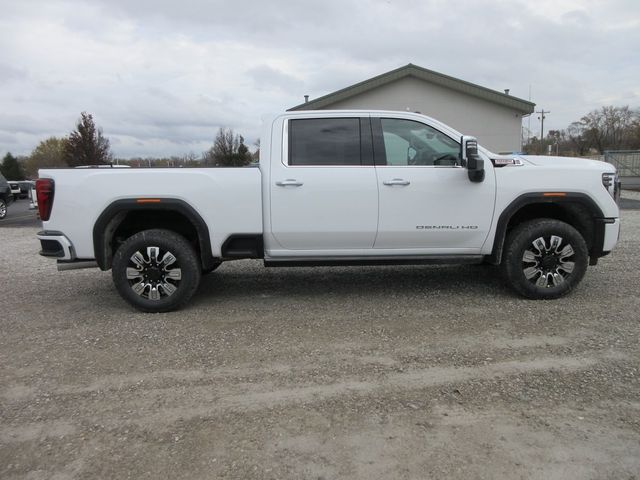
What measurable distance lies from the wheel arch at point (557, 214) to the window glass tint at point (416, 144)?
810 mm

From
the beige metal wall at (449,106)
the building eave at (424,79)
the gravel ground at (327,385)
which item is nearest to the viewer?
the gravel ground at (327,385)

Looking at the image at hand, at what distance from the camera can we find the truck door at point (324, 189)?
4.80 meters

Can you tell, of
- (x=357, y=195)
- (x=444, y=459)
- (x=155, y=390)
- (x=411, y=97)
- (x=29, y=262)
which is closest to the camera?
(x=444, y=459)

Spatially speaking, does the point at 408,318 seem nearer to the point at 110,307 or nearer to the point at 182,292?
the point at 182,292

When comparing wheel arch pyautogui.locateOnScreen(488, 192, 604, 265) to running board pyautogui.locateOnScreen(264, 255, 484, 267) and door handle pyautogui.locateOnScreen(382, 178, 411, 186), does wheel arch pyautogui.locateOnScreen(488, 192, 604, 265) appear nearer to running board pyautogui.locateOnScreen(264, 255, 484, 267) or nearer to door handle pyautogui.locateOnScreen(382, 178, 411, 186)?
running board pyautogui.locateOnScreen(264, 255, 484, 267)

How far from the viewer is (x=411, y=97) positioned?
20328 mm

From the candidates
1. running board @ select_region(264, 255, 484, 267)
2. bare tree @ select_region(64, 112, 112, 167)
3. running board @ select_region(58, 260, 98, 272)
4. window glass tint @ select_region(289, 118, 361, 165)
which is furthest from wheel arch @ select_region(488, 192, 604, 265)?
bare tree @ select_region(64, 112, 112, 167)

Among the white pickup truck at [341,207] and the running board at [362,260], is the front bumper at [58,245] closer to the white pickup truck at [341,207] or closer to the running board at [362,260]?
the white pickup truck at [341,207]

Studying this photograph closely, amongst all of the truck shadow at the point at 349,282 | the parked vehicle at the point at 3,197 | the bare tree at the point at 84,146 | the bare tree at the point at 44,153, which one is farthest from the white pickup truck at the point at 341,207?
the bare tree at the point at 44,153

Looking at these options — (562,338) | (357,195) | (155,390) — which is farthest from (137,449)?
(562,338)

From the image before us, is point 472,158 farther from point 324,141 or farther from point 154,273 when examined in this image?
point 154,273

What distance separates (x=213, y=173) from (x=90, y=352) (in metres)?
1.97

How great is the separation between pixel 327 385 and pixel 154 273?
7.88 feet

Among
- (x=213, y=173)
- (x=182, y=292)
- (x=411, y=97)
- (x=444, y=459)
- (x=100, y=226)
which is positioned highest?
(x=411, y=97)
